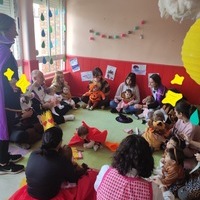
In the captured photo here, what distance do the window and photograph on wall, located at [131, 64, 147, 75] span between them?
1.30 m

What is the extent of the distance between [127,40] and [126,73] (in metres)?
0.54

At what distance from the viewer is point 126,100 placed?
3320 millimetres

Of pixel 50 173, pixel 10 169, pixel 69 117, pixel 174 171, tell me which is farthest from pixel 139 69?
pixel 50 173

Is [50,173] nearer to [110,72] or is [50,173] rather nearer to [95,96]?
[95,96]

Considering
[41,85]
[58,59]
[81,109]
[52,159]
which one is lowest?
[81,109]

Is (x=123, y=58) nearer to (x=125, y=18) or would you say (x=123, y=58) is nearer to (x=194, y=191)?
(x=125, y=18)

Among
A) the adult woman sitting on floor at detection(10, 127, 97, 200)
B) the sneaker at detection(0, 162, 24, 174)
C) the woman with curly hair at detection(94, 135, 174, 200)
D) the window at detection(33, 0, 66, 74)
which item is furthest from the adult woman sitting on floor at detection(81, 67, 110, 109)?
the woman with curly hair at detection(94, 135, 174, 200)

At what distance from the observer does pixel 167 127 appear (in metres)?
2.29

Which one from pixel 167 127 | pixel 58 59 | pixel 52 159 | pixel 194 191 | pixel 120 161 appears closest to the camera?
pixel 120 161

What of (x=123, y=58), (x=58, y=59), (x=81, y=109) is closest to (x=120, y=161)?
(x=81, y=109)

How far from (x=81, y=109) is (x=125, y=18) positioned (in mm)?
1597

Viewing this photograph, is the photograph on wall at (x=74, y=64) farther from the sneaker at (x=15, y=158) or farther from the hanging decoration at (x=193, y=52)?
the hanging decoration at (x=193, y=52)

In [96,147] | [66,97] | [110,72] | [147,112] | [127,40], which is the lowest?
[96,147]

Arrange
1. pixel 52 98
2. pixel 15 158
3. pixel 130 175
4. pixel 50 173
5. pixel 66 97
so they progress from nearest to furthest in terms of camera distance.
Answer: pixel 130 175
pixel 50 173
pixel 15 158
pixel 52 98
pixel 66 97
